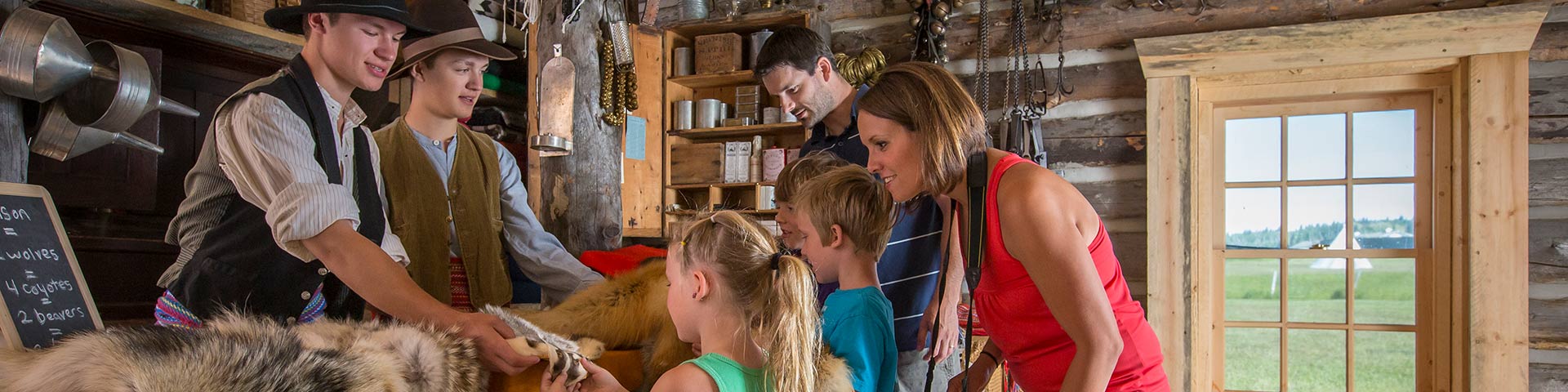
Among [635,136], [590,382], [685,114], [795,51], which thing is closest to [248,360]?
[590,382]

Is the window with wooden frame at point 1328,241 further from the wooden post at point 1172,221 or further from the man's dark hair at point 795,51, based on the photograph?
the man's dark hair at point 795,51

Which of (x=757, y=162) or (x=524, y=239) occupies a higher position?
(x=757, y=162)

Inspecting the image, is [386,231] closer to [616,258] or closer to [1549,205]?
[616,258]

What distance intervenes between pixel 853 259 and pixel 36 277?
1.54m

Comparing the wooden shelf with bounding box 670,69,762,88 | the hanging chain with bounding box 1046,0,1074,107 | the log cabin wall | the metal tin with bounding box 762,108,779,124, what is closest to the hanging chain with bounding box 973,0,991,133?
the log cabin wall

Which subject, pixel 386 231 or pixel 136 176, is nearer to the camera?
pixel 386 231

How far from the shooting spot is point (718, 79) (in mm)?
A: 5070

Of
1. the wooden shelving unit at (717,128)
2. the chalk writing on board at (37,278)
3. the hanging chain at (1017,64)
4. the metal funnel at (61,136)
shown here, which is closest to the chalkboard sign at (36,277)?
the chalk writing on board at (37,278)

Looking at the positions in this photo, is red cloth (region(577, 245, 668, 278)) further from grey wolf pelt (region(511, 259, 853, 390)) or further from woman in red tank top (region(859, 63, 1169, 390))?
woman in red tank top (region(859, 63, 1169, 390))

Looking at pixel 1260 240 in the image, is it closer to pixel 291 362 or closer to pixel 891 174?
pixel 891 174

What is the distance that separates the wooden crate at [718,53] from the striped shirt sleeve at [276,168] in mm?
3293

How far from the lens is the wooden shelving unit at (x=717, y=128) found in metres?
4.91

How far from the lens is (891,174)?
72.0 inches

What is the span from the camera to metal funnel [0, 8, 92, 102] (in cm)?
186
